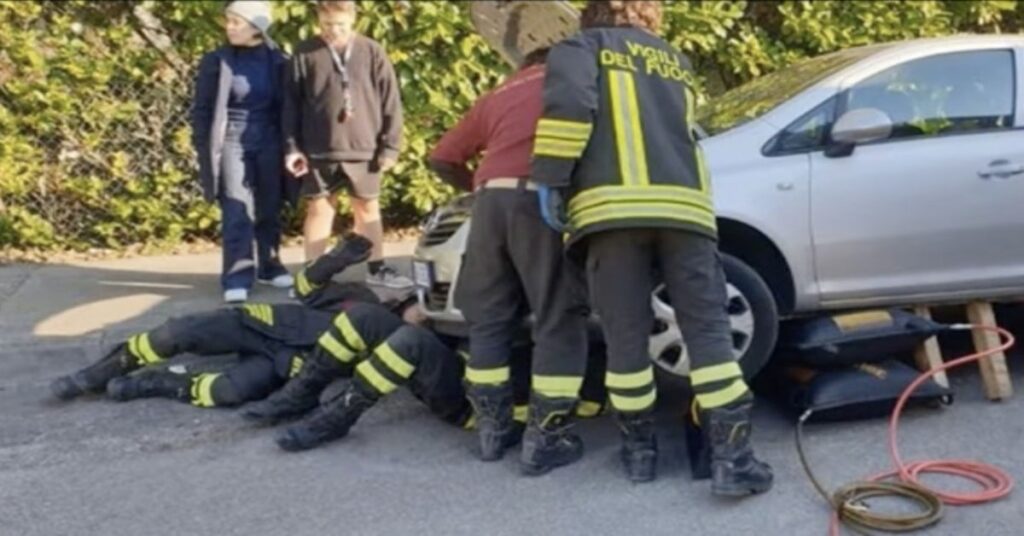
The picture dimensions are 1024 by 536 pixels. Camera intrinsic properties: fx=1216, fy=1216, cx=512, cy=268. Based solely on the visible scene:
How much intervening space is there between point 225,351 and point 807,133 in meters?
2.77

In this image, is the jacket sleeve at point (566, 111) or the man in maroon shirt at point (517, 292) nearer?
the jacket sleeve at point (566, 111)

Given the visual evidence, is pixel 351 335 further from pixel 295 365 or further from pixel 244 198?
pixel 244 198

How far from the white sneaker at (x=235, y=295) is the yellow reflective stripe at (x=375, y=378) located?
7.02 feet

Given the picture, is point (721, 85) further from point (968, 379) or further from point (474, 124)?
point (474, 124)

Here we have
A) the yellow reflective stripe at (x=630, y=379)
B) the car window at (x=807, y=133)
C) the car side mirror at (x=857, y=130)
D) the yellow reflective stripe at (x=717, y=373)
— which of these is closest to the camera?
the yellow reflective stripe at (x=717, y=373)

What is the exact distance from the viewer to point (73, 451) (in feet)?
16.3

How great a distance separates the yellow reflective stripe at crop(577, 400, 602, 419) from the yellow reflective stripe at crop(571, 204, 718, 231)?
1065 mm

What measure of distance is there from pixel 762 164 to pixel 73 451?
→ 3.11 metres

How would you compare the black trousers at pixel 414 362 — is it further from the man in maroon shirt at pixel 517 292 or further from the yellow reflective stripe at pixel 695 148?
the yellow reflective stripe at pixel 695 148

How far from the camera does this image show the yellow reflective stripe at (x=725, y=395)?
4426mm

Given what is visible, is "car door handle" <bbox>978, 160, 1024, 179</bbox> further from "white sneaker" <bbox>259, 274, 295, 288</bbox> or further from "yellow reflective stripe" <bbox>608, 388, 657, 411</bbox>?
"white sneaker" <bbox>259, 274, 295, 288</bbox>

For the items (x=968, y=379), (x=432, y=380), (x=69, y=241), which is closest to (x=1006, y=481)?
(x=968, y=379)

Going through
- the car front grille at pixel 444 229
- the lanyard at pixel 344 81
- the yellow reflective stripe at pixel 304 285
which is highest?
the lanyard at pixel 344 81

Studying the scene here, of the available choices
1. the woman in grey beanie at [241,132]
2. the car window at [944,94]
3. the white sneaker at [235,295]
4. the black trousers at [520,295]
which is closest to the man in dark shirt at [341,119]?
the woman in grey beanie at [241,132]
